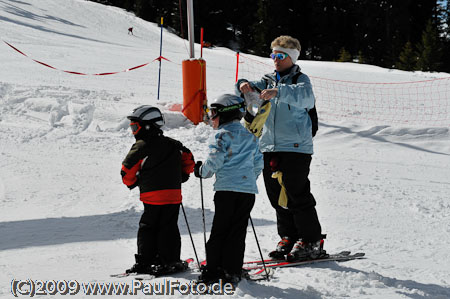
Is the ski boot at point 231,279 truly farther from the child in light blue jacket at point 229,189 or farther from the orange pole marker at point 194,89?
the orange pole marker at point 194,89

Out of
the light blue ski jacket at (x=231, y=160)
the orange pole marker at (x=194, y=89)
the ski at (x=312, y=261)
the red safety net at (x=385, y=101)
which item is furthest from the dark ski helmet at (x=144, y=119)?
the red safety net at (x=385, y=101)

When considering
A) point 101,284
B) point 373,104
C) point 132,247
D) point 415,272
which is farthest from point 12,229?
point 373,104

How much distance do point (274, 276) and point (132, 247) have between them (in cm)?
150

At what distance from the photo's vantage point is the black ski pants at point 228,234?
372 centimetres

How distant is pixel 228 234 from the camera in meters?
3.77

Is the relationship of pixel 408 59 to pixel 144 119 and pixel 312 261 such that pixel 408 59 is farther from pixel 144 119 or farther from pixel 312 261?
pixel 144 119

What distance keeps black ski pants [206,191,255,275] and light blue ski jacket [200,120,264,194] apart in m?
0.08

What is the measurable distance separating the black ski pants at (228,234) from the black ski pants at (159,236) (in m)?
0.44

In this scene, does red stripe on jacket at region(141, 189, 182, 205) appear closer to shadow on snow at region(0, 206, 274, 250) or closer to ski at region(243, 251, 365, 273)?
ski at region(243, 251, 365, 273)

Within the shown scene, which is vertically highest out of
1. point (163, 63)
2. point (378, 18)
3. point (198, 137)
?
point (378, 18)

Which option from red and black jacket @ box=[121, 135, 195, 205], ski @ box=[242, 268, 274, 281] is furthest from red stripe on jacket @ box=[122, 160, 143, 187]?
ski @ box=[242, 268, 274, 281]

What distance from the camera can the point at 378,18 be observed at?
43094 millimetres

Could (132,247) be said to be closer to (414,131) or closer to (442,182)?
(442,182)

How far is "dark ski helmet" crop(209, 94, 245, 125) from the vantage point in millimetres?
3756
